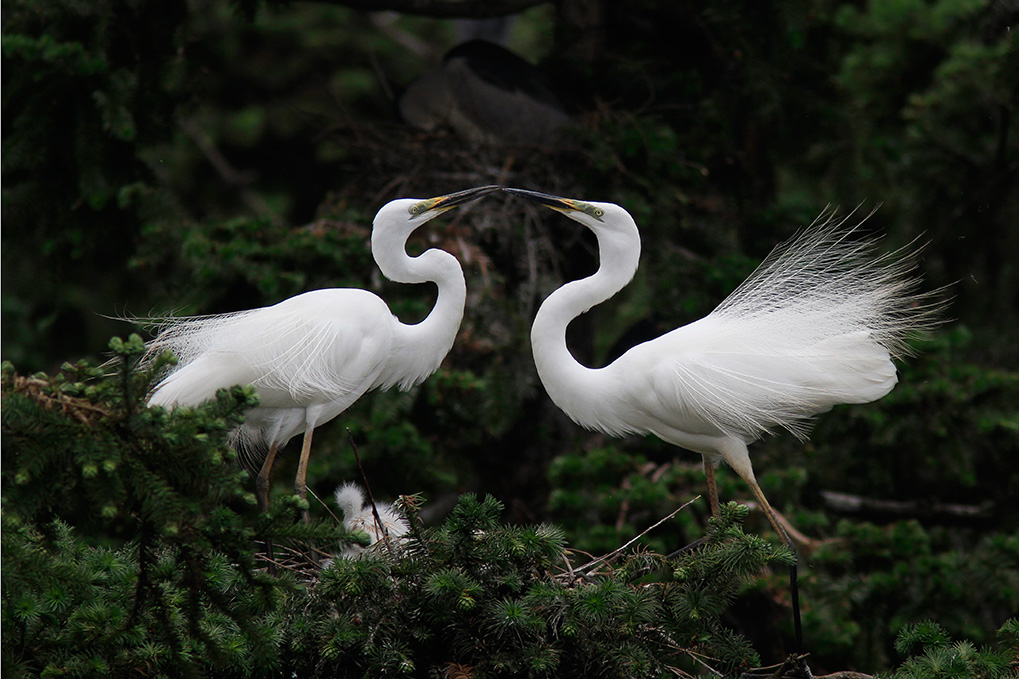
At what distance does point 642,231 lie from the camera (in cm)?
485

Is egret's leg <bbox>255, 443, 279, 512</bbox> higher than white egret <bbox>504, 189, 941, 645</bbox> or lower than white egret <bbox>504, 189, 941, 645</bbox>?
lower

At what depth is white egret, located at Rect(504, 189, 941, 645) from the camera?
3.12 meters

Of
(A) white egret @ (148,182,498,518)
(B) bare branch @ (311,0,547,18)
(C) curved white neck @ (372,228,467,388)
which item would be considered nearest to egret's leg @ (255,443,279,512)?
(A) white egret @ (148,182,498,518)

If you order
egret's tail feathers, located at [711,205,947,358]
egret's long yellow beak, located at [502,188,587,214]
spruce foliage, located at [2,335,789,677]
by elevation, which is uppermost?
egret's long yellow beak, located at [502,188,587,214]

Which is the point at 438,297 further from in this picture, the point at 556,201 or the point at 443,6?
the point at 443,6

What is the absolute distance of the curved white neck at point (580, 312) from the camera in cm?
328

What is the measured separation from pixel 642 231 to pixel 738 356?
1777 millimetres

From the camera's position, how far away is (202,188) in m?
10.6

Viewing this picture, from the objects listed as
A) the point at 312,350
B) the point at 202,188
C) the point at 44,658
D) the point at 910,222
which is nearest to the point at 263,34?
the point at 202,188

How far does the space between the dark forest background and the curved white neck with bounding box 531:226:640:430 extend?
3.26 feet

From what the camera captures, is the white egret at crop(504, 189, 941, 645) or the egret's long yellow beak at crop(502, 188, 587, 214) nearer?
the white egret at crop(504, 189, 941, 645)

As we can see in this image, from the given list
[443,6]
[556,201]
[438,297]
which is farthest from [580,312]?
[443,6]

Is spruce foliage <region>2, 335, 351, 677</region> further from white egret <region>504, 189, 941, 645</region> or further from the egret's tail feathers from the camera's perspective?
the egret's tail feathers

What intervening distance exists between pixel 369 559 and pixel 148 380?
82 centimetres
